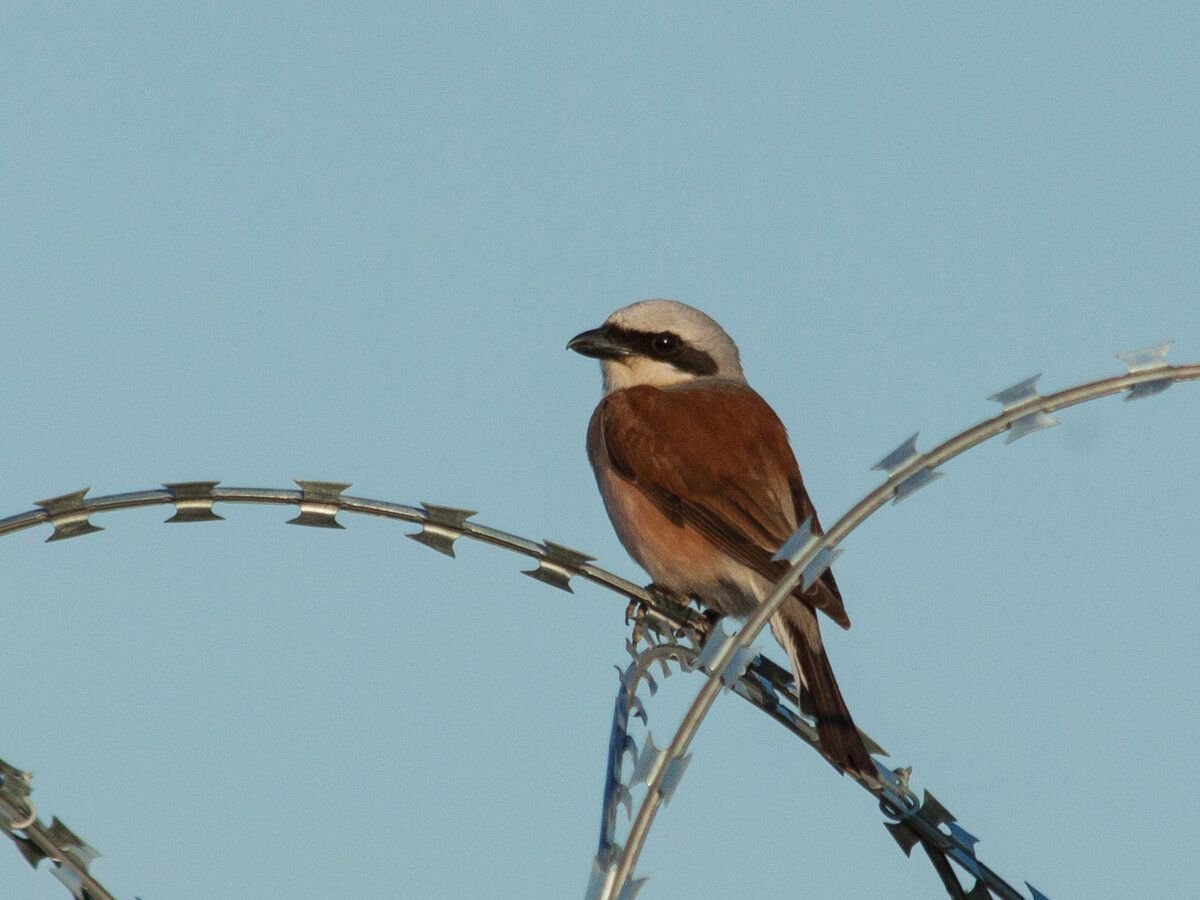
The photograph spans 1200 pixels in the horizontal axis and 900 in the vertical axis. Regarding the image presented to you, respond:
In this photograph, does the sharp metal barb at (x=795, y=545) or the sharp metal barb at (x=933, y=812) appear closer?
the sharp metal barb at (x=795, y=545)

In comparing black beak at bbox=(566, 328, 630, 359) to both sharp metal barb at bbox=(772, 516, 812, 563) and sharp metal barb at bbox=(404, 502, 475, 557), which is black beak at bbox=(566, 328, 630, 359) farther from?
sharp metal barb at bbox=(772, 516, 812, 563)

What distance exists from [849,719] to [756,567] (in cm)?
130

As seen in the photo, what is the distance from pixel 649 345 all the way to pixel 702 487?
1.18 metres

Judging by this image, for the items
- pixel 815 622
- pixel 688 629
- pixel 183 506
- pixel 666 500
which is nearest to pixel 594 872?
pixel 183 506

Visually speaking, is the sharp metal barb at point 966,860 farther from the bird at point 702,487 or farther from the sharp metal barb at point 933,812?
the bird at point 702,487

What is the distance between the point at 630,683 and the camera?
366cm

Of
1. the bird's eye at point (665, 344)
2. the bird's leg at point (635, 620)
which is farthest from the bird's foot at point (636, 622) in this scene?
the bird's eye at point (665, 344)

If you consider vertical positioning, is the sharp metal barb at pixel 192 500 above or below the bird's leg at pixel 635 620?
below

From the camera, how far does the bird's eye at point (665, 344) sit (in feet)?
21.9

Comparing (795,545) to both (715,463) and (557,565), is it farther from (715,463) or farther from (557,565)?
(715,463)

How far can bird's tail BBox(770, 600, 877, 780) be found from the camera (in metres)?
3.86

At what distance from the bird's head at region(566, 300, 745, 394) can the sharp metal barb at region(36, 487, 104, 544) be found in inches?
138

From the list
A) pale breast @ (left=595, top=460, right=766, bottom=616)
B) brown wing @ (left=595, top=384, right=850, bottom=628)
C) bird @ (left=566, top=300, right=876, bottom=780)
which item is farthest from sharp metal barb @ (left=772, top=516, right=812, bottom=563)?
pale breast @ (left=595, top=460, right=766, bottom=616)

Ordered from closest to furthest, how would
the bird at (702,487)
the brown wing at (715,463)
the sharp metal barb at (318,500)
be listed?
the sharp metal barb at (318,500) → the bird at (702,487) → the brown wing at (715,463)
